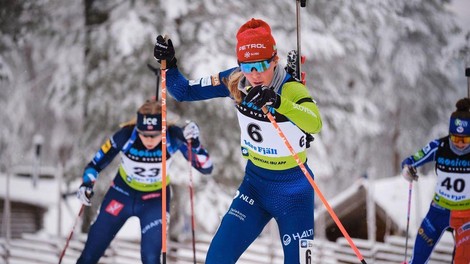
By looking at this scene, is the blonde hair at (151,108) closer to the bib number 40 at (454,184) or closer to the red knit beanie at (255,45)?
the red knit beanie at (255,45)

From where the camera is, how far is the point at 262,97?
326cm

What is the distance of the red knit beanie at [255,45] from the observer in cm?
354

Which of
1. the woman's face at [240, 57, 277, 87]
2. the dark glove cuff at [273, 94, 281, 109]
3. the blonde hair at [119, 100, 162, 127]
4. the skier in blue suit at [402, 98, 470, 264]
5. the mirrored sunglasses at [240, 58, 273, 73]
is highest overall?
the mirrored sunglasses at [240, 58, 273, 73]

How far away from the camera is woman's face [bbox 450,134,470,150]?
5.07 m

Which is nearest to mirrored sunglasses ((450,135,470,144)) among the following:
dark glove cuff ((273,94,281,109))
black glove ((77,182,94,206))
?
dark glove cuff ((273,94,281,109))

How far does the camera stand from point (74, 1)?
33.9 ft

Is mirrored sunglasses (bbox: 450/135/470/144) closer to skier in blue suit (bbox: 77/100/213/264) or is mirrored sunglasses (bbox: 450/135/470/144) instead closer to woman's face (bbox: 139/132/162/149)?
skier in blue suit (bbox: 77/100/213/264)

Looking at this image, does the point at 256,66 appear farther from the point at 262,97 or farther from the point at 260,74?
the point at 262,97

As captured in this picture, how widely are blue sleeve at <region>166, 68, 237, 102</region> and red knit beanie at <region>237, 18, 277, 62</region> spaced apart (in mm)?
354

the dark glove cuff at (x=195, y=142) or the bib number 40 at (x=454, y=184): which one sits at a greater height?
the dark glove cuff at (x=195, y=142)

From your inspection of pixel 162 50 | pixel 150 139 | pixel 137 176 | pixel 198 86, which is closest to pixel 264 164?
pixel 198 86

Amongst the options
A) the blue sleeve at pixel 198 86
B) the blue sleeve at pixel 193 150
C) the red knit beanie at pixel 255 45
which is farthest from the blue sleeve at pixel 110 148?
the red knit beanie at pixel 255 45

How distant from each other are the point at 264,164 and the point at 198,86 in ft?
2.42

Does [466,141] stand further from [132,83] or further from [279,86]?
[132,83]
